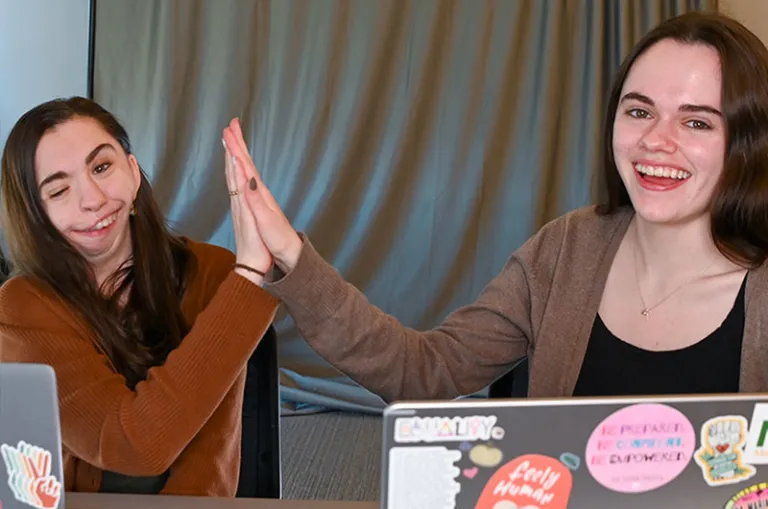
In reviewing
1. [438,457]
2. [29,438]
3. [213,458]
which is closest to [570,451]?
[438,457]

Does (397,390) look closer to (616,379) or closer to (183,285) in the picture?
(616,379)

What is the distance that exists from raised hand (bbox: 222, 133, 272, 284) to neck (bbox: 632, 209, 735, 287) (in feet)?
1.93

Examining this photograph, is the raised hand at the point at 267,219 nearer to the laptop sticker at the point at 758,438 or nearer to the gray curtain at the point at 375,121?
the laptop sticker at the point at 758,438

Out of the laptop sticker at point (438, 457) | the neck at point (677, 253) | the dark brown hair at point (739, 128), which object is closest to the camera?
the laptop sticker at point (438, 457)

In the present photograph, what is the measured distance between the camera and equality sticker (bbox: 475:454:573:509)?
2.35 ft

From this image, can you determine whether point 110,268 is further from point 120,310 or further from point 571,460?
point 571,460

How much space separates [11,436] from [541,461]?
0.50m

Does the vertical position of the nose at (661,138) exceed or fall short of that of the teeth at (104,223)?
it exceeds it

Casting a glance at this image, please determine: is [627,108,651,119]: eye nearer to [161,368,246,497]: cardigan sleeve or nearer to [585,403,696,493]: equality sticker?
[585,403,696,493]: equality sticker

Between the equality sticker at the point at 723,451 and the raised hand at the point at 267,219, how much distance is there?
2.06 ft

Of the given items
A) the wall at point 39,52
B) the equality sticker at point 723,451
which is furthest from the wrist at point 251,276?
the wall at point 39,52

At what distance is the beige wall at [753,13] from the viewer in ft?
9.90

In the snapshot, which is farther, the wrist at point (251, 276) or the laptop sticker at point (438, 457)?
the wrist at point (251, 276)

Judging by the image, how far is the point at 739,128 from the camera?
43.9 inches
